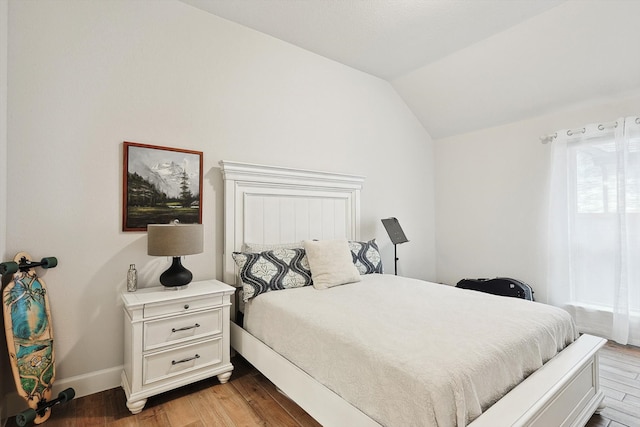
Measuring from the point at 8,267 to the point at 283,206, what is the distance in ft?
6.23

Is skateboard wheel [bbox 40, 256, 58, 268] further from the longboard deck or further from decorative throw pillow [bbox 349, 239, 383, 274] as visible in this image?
decorative throw pillow [bbox 349, 239, 383, 274]

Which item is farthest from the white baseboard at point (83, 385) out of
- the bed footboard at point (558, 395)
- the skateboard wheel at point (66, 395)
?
the bed footboard at point (558, 395)

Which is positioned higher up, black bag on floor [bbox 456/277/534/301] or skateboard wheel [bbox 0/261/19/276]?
skateboard wheel [bbox 0/261/19/276]

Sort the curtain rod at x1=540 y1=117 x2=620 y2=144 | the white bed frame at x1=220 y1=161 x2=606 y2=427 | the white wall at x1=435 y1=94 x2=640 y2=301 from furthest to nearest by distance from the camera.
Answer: the white wall at x1=435 y1=94 x2=640 y2=301 → the curtain rod at x1=540 y1=117 x2=620 y2=144 → the white bed frame at x1=220 y1=161 x2=606 y2=427

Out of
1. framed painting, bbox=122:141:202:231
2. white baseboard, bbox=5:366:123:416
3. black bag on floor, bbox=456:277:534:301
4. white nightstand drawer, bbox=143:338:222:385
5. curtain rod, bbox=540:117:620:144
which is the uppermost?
curtain rod, bbox=540:117:620:144

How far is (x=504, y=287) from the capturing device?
134 inches

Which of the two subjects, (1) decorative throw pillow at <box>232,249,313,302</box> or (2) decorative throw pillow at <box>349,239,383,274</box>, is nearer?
(1) decorative throw pillow at <box>232,249,313,302</box>

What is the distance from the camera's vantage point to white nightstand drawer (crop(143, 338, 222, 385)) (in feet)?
6.40

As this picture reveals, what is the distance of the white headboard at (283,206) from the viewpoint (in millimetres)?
2664

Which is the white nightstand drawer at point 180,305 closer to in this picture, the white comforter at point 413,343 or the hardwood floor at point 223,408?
the white comforter at point 413,343

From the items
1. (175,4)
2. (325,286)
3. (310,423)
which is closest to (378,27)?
(175,4)

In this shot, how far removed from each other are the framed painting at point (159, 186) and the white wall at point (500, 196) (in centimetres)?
337

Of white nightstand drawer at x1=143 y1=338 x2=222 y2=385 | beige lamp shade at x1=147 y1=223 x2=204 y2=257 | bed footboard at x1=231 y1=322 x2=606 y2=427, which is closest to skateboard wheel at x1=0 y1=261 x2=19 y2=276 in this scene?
beige lamp shade at x1=147 y1=223 x2=204 y2=257

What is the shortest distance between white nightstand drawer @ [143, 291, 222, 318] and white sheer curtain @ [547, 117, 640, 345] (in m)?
3.43
